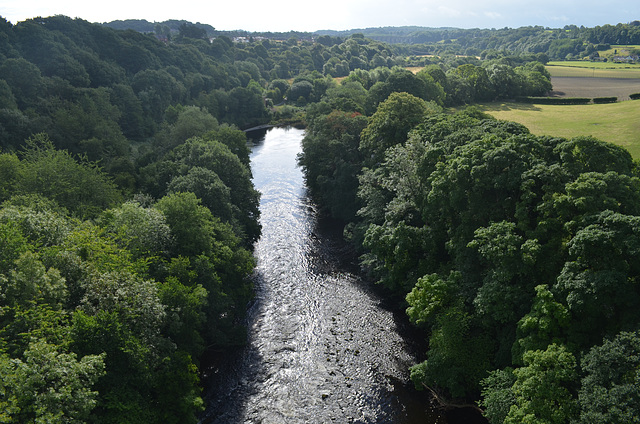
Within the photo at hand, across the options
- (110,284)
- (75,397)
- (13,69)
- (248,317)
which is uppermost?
(13,69)

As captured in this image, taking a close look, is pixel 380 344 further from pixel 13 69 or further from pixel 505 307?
pixel 13 69

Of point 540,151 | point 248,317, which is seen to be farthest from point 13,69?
point 540,151

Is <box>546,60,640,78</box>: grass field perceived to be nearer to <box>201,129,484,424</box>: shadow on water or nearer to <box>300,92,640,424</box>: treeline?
<box>300,92,640,424</box>: treeline

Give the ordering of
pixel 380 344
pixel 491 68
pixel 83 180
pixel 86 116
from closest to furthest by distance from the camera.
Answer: pixel 380 344 → pixel 83 180 → pixel 86 116 → pixel 491 68

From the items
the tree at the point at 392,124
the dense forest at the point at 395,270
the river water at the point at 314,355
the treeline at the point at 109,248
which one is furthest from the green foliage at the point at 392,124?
the river water at the point at 314,355

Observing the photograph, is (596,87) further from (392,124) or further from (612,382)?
(612,382)

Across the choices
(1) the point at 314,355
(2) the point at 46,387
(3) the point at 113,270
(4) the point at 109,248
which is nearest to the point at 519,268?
(1) the point at 314,355
